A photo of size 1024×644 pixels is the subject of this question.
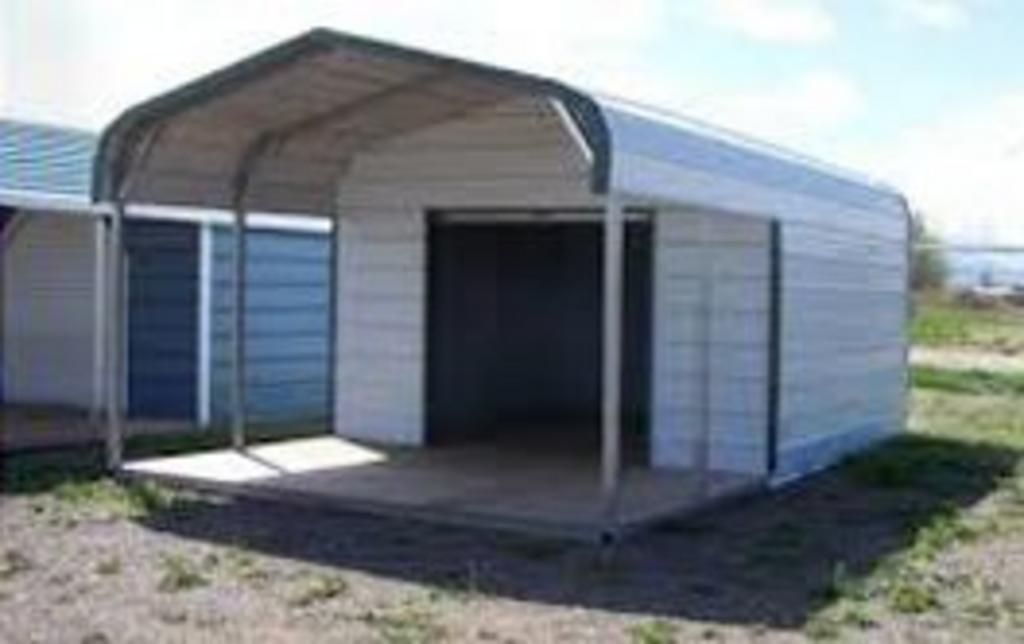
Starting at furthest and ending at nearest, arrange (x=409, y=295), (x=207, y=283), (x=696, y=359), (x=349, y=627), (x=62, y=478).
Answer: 1. (x=207, y=283)
2. (x=409, y=295)
3. (x=696, y=359)
4. (x=62, y=478)
5. (x=349, y=627)

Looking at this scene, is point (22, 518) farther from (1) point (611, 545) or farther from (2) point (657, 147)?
(2) point (657, 147)

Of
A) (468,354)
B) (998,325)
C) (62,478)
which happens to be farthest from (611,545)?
(998,325)

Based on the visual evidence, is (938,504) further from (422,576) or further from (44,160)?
(44,160)

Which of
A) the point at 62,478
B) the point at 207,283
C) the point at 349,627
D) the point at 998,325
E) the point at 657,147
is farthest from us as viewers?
the point at 998,325

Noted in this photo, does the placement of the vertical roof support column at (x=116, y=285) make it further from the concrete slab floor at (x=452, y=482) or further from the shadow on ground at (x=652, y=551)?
the shadow on ground at (x=652, y=551)

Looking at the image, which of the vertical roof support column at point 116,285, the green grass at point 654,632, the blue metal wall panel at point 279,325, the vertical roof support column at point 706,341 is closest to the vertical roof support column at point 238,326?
the vertical roof support column at point 116,285

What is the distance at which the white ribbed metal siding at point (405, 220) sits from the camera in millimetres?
16047

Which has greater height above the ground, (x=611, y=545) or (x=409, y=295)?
(x=409, y=295)

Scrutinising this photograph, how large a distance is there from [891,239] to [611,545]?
9.14 m

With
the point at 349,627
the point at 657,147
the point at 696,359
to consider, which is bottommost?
the point at 349,627

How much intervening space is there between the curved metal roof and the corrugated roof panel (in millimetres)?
3364

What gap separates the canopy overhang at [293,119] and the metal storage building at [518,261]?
0.08 ft

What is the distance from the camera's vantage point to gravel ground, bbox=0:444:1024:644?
9.39 m

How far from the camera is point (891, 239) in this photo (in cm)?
1995
